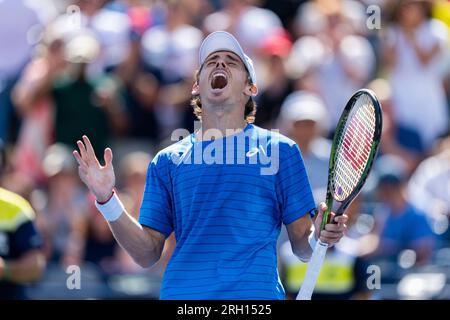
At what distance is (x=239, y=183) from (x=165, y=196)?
321mm

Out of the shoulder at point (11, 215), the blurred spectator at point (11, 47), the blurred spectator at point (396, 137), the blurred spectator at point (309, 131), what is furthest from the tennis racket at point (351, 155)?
the blurred spectator at point (11, 47)

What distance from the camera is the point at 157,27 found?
30.9 feet

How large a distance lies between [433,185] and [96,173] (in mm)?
4542

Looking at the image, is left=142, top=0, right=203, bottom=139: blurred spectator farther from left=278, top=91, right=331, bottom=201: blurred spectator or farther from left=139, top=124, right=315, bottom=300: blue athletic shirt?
left=139, top=124, right=315, bottom=300: blue athletic shirt

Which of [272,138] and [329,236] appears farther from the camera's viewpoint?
[272,138]

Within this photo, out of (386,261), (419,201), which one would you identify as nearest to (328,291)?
(386,261)

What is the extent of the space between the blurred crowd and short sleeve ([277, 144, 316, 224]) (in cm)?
321

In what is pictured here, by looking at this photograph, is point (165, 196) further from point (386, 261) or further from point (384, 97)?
point (384, 97)

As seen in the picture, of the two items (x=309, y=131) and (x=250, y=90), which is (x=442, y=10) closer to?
(x=309, y=131)

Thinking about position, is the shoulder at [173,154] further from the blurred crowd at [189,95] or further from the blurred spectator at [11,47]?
the blurred spectator at [11,47]

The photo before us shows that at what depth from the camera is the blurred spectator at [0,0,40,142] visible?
9039mm

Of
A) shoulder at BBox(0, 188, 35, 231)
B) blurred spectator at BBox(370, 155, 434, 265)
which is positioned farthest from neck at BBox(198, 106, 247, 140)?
blurred spectator at BBox(370, 155, 434, 265)

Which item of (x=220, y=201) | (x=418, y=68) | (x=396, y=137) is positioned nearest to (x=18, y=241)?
(x=220, y=201)

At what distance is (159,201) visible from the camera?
4844 millimetres
